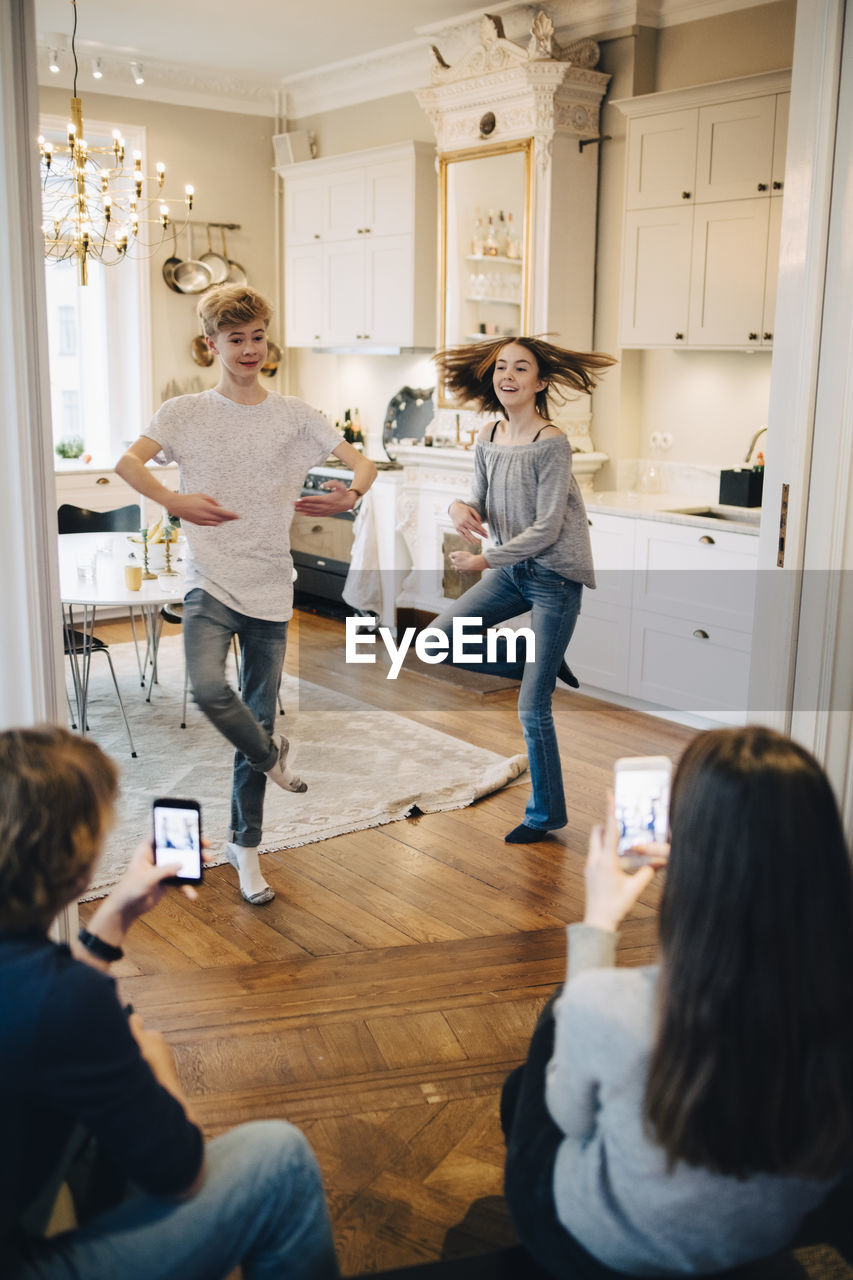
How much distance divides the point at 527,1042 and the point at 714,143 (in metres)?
3.70

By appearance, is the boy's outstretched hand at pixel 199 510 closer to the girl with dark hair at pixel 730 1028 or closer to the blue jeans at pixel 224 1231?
the blue jeans at pixel 224 1231

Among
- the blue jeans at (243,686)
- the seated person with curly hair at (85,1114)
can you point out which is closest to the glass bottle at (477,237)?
the blue jeans at (243,686)

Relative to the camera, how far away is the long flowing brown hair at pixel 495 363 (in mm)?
3645

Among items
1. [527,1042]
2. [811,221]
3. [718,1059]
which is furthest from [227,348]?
[718,1059]

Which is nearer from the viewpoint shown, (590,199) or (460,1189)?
(460,1189)

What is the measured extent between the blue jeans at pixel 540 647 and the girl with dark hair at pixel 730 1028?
2.35m

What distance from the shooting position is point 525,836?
3.71 m

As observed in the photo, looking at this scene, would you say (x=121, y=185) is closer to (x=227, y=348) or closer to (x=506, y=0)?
(x=506, y=0)

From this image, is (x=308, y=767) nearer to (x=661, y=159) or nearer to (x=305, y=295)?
(x=661, y=159)

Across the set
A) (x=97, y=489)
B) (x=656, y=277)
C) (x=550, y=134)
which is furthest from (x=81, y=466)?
(x=656, y=277)

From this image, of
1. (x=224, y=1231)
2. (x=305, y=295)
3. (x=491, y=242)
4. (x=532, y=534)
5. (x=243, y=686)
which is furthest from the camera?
(x=305, y=295)

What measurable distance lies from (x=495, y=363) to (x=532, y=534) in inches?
22.6

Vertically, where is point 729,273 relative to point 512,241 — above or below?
below

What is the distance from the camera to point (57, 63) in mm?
6582
